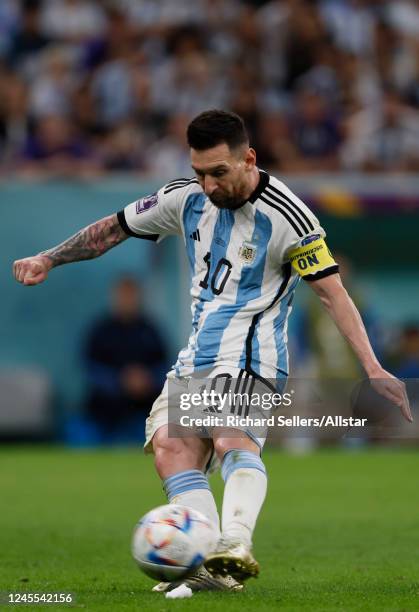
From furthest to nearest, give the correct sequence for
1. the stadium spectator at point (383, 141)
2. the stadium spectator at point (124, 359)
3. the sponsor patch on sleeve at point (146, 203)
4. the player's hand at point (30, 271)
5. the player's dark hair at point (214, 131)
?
the stadium spectator at point (383, 141), the stadium spectator at point (124, 359), the sponsor patch on sleeve at point (146, 203), the player's hand at point (30, 271), the player's dark hair at point (214, 131)

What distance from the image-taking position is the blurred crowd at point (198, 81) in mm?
17375

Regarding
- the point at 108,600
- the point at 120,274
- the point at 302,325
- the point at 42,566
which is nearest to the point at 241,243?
the point at 108,600

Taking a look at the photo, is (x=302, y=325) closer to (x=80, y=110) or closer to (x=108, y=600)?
(x=80, y=110)

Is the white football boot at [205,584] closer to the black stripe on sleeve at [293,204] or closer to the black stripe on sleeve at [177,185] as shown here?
the black stripe on sleeve at [293,204]

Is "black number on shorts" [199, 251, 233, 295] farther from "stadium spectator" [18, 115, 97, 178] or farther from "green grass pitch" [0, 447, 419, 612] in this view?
"stadium spectator" [18, 115, 97, 178]

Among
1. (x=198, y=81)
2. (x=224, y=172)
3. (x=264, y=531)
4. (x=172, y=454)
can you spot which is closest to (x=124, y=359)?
(x=198, y=81)

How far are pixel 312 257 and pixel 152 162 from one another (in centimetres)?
1142

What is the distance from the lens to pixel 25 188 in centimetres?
1761

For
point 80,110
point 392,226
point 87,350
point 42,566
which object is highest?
point 80,110

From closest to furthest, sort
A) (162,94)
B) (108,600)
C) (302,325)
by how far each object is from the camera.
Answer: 1. (108,600)
2. (302,325)
3. (162,94)

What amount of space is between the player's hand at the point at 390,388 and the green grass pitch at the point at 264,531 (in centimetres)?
90

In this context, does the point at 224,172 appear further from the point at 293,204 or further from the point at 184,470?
the point at 184,470

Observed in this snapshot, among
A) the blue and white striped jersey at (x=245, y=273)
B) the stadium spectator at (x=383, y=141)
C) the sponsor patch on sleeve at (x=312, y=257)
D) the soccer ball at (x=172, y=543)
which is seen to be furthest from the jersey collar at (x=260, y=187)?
the stadium spectator at (x=383, y=141)

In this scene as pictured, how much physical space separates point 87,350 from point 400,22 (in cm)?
671
